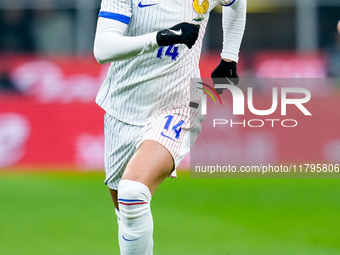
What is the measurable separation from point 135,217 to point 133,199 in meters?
0.12

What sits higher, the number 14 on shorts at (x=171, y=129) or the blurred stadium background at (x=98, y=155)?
the number 14 on shorts at (x=171, y=129)

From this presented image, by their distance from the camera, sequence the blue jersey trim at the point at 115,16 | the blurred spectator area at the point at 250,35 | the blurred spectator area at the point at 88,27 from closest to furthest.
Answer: the blue jersey trim at the point at 115,16, the blurred spectator area at the point at 250,35, the blurred spectator area at the point at 88,27

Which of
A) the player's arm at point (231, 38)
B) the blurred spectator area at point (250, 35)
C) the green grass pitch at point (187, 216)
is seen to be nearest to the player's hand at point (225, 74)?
the player's arm at point (231, 38)

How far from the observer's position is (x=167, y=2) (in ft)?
14.0

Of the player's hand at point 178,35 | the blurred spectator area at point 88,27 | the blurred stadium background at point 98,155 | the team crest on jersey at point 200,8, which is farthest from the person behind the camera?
the blurred spectator area at point 88,27

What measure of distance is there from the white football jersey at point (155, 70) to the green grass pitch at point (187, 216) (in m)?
2.02

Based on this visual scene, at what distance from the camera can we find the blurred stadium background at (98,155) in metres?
7.05

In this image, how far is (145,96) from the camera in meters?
4.39

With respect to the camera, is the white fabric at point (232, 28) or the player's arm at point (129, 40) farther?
the white fabric at point (232, 28)

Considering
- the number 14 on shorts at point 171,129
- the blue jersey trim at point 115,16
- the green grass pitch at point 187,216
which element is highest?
the blue jersey trim at point 115,16

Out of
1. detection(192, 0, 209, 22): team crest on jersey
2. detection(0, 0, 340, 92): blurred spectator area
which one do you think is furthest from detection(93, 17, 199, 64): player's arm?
detection(0, 0, 340, 92): blurred spectator area

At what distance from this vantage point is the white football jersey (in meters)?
4.27

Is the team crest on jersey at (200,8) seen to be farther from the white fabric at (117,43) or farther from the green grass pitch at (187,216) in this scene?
the green grass pitch at (187,216)

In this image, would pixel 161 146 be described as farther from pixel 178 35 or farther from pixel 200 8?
pixel 200 8
